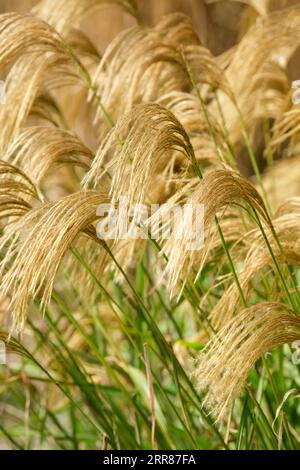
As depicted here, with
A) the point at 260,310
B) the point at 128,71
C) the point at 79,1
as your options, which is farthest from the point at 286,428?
the point at 79,1

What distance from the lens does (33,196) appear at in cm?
133

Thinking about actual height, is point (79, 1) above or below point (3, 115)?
above

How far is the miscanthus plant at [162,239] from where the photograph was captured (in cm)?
114

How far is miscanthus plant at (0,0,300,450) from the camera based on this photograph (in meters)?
1.14

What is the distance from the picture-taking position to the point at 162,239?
3.96 ft

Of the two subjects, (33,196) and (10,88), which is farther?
(10,88)

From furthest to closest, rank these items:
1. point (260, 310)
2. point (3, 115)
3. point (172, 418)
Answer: point (172, 418) → point (3, 115) → point (260, 310)

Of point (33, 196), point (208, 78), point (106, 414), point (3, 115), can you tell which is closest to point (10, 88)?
point (3, 115)

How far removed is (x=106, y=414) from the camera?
5.81 feet

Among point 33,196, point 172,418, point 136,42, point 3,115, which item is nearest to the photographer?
point 33,196

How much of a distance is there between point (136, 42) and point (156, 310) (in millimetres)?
672
